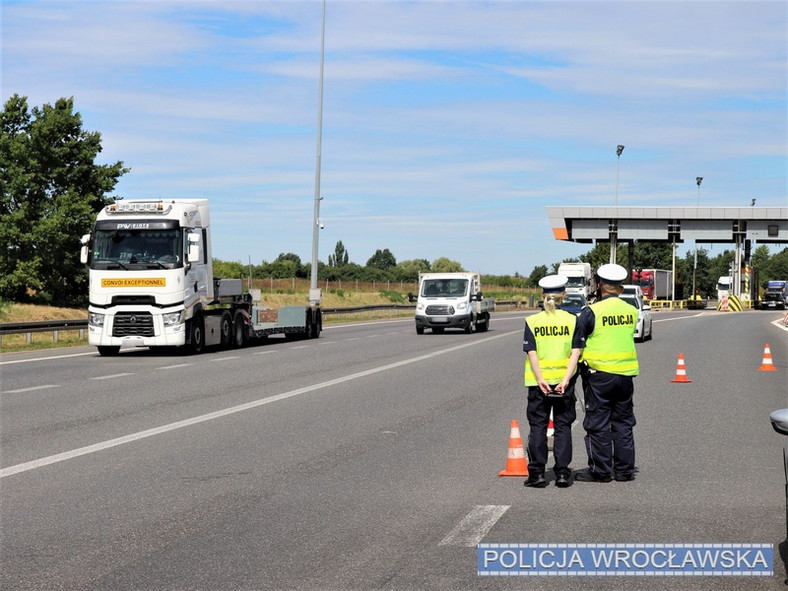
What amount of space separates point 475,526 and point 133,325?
64.2 ft

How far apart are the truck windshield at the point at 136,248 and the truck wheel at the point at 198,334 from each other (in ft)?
6.06

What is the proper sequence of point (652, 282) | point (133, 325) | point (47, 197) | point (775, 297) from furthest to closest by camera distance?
point (652, 282) < point (775, 297) < point (47, 197) < point (133, 325)

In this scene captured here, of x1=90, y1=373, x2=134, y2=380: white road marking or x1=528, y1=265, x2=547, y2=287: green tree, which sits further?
x1=528, y1=265, x2=547, y2=287: green tree

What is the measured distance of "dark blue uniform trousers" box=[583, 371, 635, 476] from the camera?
364 inches

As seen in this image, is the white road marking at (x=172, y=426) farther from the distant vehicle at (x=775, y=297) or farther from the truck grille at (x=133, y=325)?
the distant vehicle at (x=775, y=297)

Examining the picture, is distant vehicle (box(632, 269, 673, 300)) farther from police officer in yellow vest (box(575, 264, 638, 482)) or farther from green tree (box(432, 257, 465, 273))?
police officer in yellow vest (box(575, 264, 638, 482))

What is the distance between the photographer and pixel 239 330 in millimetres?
30750

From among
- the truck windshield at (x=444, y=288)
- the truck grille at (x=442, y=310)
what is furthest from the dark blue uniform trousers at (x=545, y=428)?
the truck windshield at (x=444, y=288)

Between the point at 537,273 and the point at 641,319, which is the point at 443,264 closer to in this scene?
the point at 537,273

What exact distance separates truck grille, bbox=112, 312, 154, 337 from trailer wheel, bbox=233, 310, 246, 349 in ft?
15.5

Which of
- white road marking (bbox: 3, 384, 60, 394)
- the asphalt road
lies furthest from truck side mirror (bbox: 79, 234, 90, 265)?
white road marking (bbox: 3, 384, 60, 394)

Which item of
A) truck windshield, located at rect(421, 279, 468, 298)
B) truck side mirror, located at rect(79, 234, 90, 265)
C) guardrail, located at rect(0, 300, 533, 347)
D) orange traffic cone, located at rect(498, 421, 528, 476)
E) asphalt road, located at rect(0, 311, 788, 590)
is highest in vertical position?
truck side mirror, located at rect(79, 234, 90, 265)

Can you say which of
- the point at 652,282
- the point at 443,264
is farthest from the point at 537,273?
the point at 652,282

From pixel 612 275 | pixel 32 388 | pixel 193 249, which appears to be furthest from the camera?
pixel 193 249
